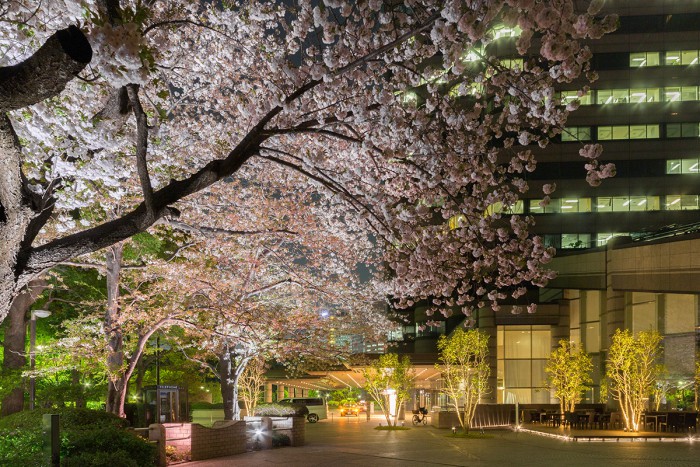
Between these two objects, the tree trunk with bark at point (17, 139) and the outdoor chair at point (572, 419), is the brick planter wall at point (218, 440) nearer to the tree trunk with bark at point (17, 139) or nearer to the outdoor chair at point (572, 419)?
the tree trunk with bark at point (17, 139)

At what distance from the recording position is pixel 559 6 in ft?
24.9

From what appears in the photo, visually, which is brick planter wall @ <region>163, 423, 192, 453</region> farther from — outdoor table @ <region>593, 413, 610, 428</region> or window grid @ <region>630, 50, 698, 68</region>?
window grid @ <region>630, 50, 698, 68</region>

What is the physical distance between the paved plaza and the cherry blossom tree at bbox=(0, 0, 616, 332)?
831cm

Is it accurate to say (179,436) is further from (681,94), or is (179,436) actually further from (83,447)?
(681,94)

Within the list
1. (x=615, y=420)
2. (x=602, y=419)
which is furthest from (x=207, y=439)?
(x=615, y=420)

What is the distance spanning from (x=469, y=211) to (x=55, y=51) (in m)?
6.73

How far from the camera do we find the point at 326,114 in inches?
456

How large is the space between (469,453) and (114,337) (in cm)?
1158

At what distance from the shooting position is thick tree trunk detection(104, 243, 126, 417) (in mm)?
18562

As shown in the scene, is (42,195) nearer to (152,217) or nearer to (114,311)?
(152,217)

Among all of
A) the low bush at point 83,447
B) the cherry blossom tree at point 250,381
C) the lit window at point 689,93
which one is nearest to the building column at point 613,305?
the cherry blossom tree at point 250,381

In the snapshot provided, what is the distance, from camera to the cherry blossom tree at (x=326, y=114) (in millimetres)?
6781

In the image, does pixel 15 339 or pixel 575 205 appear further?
pixel 575 205

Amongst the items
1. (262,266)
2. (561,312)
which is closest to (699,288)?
(561,312)
